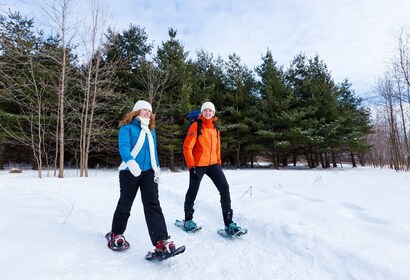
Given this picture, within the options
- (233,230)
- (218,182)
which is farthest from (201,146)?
(233,230)

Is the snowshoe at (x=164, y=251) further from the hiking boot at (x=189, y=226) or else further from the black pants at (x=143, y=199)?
the hiking boot at (x=189, y=226)

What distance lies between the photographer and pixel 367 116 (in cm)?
2662

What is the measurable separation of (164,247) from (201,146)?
1.61 m

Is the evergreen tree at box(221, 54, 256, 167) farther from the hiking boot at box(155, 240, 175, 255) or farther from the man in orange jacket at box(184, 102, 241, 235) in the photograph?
the hiking boot at box(155, 240, 175, 255)

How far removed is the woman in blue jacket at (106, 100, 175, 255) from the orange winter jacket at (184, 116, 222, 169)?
783mm

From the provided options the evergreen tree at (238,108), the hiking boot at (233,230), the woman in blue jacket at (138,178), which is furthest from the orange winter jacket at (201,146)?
the evergreen tree at (238,108)

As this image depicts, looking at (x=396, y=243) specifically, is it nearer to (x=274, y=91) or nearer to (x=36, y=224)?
(x=36, y=224)

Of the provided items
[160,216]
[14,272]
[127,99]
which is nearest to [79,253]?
[14,272]

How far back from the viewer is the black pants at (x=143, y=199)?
293cm

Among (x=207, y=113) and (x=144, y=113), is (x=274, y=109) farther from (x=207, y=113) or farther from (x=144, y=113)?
(x=144, y=113)

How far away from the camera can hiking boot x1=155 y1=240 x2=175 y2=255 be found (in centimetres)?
272

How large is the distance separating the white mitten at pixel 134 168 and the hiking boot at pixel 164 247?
0.80m

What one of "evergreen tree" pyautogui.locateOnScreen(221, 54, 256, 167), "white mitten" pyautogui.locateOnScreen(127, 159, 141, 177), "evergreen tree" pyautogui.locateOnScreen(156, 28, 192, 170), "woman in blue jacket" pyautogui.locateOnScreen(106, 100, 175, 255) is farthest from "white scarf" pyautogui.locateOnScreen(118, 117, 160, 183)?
"evergreen tree" pyautogui.locateOnScreen(221, 54, 256, 167)

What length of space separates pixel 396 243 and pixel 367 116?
93.2 ft
